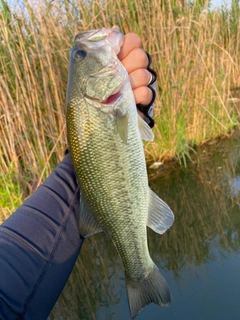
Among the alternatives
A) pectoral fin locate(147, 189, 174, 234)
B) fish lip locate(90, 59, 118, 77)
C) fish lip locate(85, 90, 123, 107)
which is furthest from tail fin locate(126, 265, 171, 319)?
fish lip locate(90, 59, 118, 77)

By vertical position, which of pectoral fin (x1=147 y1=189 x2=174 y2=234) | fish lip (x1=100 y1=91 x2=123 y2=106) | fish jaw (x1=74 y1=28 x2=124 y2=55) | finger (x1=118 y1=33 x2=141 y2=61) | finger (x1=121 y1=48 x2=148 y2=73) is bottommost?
pectoral fin (x1=147 y1=189 x2=174 y2=234)

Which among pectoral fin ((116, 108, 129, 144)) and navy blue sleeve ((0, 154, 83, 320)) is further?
pectoral fin ((116, 108, 129, 144))

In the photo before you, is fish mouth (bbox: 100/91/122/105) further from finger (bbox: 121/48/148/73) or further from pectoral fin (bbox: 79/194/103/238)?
pectoral fin (bbox: 79/194/103/238)

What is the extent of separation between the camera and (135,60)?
1.42 metres

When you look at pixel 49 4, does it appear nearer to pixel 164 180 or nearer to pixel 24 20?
pixel 24 20

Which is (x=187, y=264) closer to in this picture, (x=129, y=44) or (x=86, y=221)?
(x=86, y=221)

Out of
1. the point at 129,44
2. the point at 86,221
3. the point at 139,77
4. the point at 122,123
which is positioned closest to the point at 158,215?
the point at 86,221

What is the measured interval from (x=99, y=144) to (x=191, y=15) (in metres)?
3.08

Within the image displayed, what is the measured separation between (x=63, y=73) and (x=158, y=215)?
2528mm

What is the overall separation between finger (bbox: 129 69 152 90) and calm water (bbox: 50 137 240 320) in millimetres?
1399

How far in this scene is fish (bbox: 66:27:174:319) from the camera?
1.34 metres

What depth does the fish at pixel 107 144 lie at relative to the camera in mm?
1338

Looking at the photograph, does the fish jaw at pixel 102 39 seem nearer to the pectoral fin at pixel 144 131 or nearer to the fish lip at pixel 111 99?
the fish lip at pixel 111 99

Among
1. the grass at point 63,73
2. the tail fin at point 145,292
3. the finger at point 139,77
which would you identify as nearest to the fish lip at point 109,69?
the finger at point 139,77
